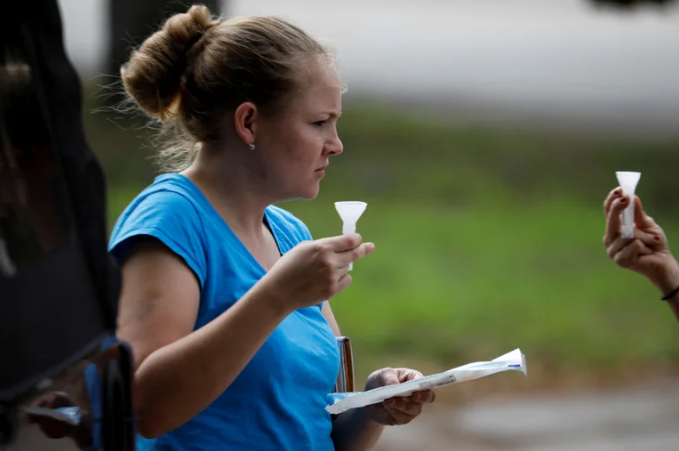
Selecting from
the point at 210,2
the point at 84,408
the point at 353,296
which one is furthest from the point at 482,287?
the point at 84,408

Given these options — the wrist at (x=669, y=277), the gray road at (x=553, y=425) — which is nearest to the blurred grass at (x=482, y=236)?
the gray road at (x=553, y=425)

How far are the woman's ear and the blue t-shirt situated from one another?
142 mm

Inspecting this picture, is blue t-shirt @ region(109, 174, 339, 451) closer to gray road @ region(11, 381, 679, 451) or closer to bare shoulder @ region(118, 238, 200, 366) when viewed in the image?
bare shoulder @ region(118, 238, 200, 366)

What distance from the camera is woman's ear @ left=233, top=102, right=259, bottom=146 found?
74.2 inches

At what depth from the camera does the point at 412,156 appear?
37.6 feet

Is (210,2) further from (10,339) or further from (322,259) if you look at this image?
(10,339)

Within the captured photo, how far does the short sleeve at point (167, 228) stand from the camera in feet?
5.61

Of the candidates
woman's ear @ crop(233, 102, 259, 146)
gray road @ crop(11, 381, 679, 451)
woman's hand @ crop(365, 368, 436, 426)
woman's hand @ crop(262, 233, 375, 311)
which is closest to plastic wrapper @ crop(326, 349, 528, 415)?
woman's hand @ crop(365, 368, 436, 426)

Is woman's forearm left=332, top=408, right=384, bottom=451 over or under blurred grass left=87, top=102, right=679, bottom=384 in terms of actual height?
over

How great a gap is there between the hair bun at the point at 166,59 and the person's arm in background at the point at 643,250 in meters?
1.04

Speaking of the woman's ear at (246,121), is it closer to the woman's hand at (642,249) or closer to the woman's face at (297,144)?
the woman's face at (297,144)

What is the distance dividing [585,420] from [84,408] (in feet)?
15.0

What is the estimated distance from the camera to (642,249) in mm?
2309

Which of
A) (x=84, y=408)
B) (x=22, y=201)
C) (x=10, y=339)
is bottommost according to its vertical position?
(x=84, y=408)
